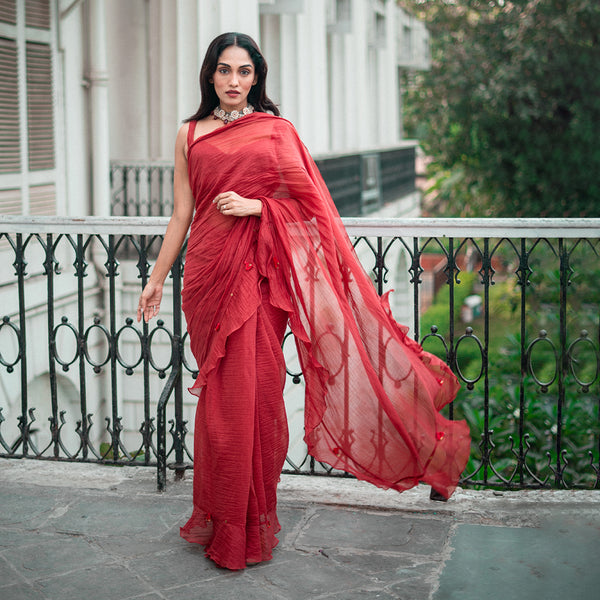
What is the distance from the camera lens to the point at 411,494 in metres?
3.61

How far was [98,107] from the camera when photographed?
8.85m

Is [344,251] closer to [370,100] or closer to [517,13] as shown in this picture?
[517,13]

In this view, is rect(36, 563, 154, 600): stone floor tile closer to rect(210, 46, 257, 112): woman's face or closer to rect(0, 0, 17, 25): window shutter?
rect(210, 46, 257, 112): woman's face

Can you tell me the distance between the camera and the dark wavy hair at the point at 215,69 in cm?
295

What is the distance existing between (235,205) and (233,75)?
449mm

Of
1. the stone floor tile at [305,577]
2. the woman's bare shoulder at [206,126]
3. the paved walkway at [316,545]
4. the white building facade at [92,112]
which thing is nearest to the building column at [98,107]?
the white building facade at [92,112]

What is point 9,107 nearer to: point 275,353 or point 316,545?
point 275,353

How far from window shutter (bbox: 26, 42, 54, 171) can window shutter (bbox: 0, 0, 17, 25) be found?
0.29 meters

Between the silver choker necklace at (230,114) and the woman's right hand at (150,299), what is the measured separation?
66cm

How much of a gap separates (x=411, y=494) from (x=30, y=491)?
5.22 ft

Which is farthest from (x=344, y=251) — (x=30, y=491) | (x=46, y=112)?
(x=46, y=112)

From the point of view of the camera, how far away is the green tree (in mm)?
14672

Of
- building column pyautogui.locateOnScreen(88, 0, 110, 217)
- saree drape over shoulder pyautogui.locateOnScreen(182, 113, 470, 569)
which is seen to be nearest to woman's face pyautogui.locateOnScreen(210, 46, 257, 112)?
saree drape over shoulder pyautogui.locateOnScreen(182, 113, 470, 569)

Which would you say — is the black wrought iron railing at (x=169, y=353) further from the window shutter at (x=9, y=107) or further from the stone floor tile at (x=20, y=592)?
the stone floor tile at (x=20, y=592)
